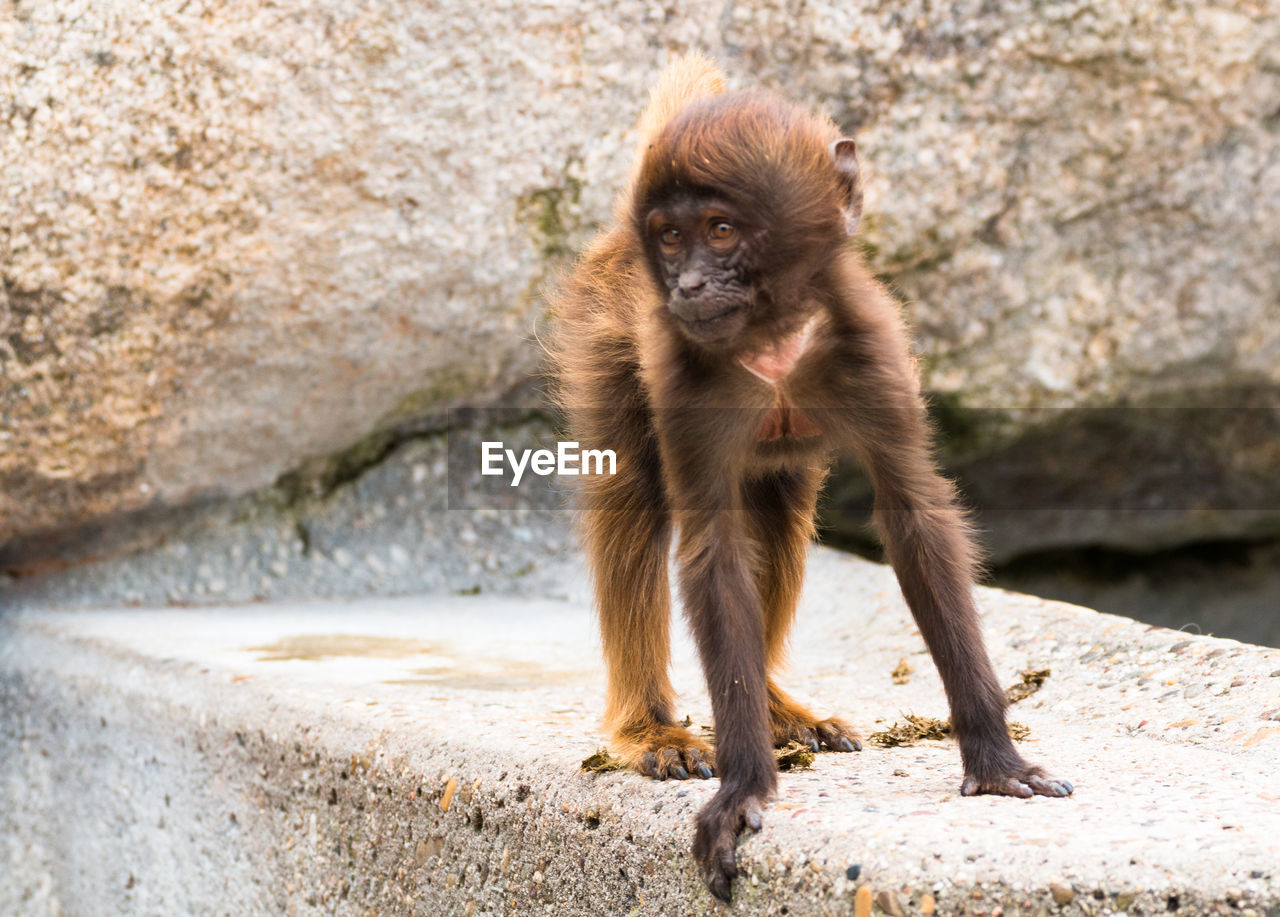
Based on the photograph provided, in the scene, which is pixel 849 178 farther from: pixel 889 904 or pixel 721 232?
pixel 889 904

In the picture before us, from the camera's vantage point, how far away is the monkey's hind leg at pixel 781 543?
4102 millimetres

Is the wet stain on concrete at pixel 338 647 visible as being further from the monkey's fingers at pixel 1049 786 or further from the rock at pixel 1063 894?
the rock at pixel 1063 894

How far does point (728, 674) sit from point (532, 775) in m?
0.75

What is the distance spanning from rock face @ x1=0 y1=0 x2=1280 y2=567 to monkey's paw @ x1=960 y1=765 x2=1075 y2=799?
389 cm

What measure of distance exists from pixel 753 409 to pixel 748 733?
0.82 metres

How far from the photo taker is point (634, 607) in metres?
3.93


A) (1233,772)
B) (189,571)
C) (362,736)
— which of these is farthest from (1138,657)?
(189,571)

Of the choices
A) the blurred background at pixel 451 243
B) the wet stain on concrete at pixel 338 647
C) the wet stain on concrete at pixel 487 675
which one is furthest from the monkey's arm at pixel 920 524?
the blurred background at pixel 451 243

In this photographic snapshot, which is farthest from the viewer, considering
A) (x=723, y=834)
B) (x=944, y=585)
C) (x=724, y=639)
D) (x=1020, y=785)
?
(x=944, y=585)

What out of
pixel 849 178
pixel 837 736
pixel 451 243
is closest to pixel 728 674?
pixel 837 736

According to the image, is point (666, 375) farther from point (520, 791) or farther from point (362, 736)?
point (362, 736)

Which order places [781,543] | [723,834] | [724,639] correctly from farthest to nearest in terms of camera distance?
[781,543]
[724,639]
[723,834]

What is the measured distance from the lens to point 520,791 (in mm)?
3646

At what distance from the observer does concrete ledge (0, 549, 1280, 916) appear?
2738 millimetres
